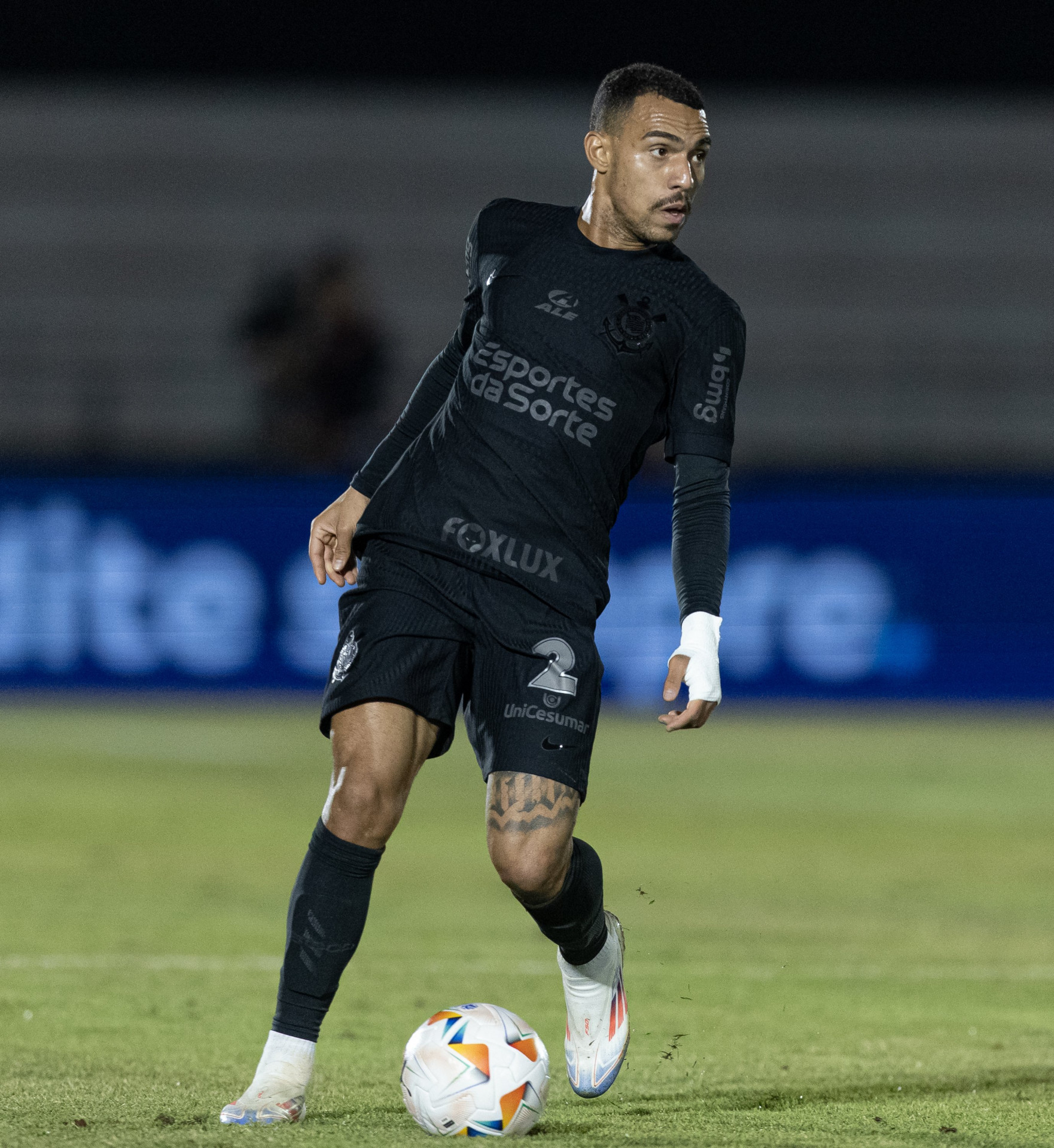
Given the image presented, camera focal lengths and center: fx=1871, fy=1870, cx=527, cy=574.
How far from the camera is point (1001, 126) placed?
1762 cm

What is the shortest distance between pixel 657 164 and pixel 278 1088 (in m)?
1.98

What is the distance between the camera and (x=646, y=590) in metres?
12.6

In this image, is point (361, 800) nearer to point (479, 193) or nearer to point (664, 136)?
point (664, 136)

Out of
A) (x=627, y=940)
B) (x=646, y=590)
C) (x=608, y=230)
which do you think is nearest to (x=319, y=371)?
(x=646, y=590)

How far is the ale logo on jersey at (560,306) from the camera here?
385 cm

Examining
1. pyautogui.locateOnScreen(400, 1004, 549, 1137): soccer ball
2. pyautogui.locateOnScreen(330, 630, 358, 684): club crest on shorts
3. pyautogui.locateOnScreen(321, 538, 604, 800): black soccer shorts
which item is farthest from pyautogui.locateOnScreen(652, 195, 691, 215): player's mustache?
pyautogui.locateOnScreen(400, 1004, 549, 1137): soccer ball

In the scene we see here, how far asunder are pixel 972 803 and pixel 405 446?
5.97 m

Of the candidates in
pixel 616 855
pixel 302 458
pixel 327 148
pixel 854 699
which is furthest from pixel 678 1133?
pixel 327 148

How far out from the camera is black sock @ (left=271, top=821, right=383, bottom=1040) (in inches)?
145

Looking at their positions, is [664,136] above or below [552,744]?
above

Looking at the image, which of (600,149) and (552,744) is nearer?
(552,744)

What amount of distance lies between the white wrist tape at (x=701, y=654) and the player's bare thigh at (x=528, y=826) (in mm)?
351

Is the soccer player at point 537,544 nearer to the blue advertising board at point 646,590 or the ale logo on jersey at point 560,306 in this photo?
the ale logo on jersey at point 560,306

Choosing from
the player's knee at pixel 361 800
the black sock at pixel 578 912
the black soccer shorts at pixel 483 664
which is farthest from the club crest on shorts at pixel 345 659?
the black sock at pixel 578 912
